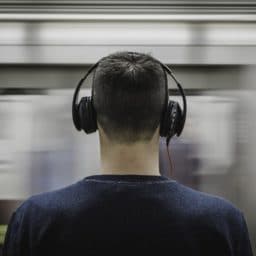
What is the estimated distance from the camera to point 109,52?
2.72 metres

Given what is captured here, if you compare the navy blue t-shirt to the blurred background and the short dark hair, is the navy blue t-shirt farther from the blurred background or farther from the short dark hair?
the blurred background

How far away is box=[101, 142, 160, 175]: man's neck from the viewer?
3.54 ft

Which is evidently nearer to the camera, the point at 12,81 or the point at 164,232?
the point at 164,232

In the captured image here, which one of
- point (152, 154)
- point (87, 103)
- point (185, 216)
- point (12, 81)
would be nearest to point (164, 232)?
point (185, 216)

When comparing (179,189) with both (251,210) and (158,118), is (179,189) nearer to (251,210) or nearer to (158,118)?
(158,118)

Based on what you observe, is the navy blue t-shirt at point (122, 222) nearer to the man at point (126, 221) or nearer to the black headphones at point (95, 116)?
the man at point (126, 221)

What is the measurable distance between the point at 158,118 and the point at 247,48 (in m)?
1.78

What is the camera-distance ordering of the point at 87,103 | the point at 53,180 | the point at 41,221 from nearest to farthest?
the point at 41,221 → the point at 87,103 → the point at 53,180

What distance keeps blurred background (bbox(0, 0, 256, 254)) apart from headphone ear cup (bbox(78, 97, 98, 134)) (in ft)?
4.62

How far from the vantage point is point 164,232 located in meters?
1.03

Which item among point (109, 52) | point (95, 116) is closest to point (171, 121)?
point (95, 116)

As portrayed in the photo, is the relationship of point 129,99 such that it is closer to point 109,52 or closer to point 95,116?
point 95,116

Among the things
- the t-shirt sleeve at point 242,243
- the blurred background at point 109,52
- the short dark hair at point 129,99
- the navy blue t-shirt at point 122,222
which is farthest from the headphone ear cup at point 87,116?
the blurred background at point 109,52

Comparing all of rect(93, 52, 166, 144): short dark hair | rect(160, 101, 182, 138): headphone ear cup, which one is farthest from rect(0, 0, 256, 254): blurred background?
rect(93, 52, 166, 144): short dark hair
